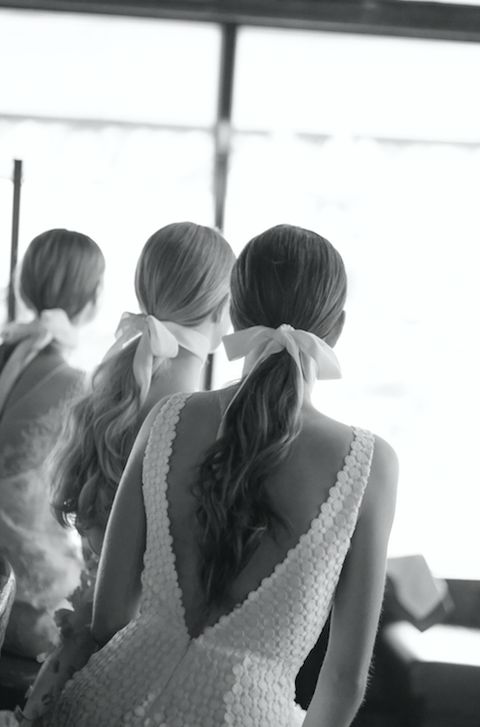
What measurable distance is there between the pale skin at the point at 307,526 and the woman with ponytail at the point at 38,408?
0.77 meters

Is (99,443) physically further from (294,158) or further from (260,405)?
(294,158)

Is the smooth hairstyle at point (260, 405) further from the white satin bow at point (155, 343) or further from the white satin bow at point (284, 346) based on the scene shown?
the white satin bow at point (155, 343)

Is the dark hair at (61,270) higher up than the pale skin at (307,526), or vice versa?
the dark hair at (61,270)

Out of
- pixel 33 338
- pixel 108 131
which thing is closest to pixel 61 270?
pixel 33 338

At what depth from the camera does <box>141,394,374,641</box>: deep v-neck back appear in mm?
1137

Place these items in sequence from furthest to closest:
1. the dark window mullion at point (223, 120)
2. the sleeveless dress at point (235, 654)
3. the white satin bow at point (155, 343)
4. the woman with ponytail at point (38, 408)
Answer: the dark window mullion at point (223, 120)
the woman with ponytail at point (38, 408)
the white satin bow at point (155, 343)
the sleeveless dress at point (235, 654)

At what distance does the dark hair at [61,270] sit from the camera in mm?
1923

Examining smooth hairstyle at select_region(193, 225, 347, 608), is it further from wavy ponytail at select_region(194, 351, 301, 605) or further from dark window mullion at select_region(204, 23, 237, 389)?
dark window mullion at select_region(204, 23, 237, 389)

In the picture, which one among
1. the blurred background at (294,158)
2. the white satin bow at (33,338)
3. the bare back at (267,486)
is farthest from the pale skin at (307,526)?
the blurred background at (294,158)

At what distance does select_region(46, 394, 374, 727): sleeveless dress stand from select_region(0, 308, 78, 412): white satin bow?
842 mm

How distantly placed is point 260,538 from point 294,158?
84.8 inches

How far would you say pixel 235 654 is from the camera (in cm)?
114

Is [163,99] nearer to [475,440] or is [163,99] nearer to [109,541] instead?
[475,440]

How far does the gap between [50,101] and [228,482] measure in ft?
7.51
